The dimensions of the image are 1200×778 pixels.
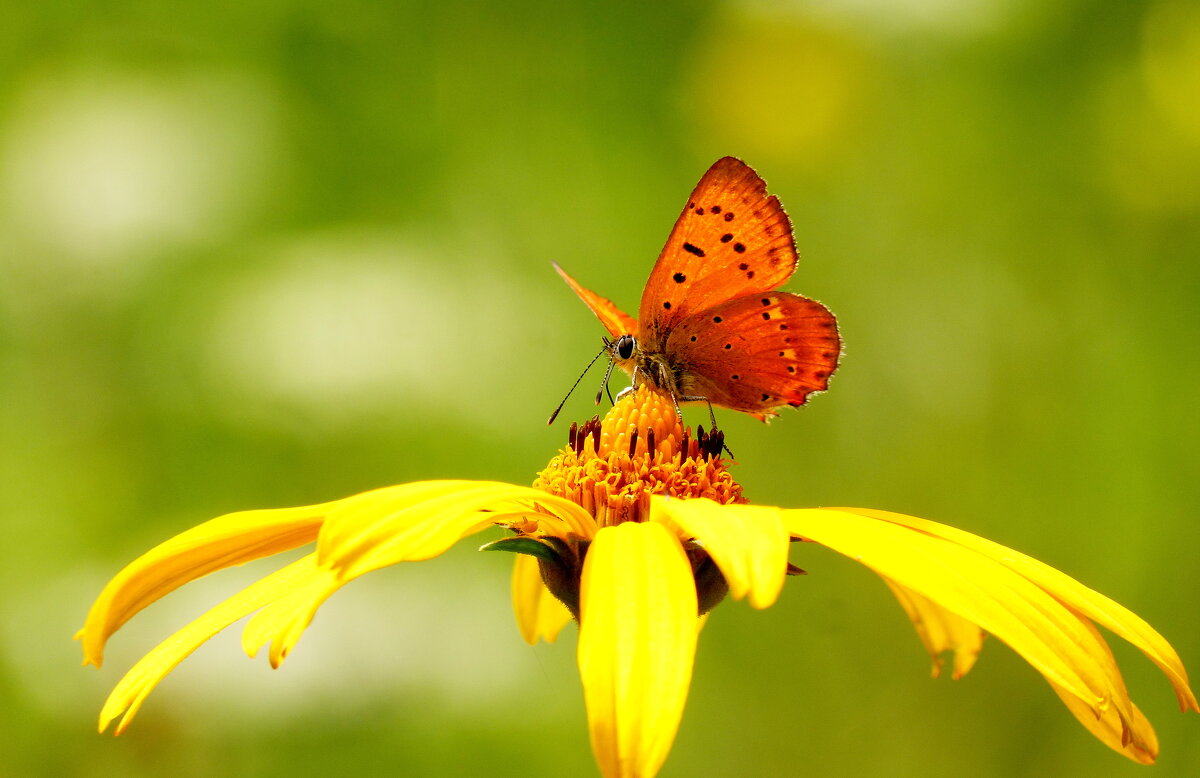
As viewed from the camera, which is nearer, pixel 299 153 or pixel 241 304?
pixel 241 304

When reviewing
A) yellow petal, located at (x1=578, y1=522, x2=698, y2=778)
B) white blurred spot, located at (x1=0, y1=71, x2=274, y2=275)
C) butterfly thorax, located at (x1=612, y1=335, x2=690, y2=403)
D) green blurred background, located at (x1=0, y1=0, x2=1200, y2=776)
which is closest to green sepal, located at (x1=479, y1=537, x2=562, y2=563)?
yellow petal, located at (x1=578, y1=522, x2=698, y2=778)

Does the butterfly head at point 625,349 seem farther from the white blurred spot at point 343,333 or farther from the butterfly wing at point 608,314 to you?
the white blurred spot at point 343,333

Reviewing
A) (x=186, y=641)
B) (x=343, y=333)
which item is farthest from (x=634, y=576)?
(x=343, y=333)

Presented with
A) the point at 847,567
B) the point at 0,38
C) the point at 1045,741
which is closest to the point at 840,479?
the point at 847,567

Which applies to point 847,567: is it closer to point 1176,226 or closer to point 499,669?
point 499,669

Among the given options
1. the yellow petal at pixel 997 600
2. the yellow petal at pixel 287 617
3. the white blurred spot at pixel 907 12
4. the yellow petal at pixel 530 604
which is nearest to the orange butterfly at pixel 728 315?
the yellow petal at pixel 530 604

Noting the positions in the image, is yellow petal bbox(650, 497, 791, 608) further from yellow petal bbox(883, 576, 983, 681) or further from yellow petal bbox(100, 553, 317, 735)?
yellow petal bbox(883, 576, 983, 681)
